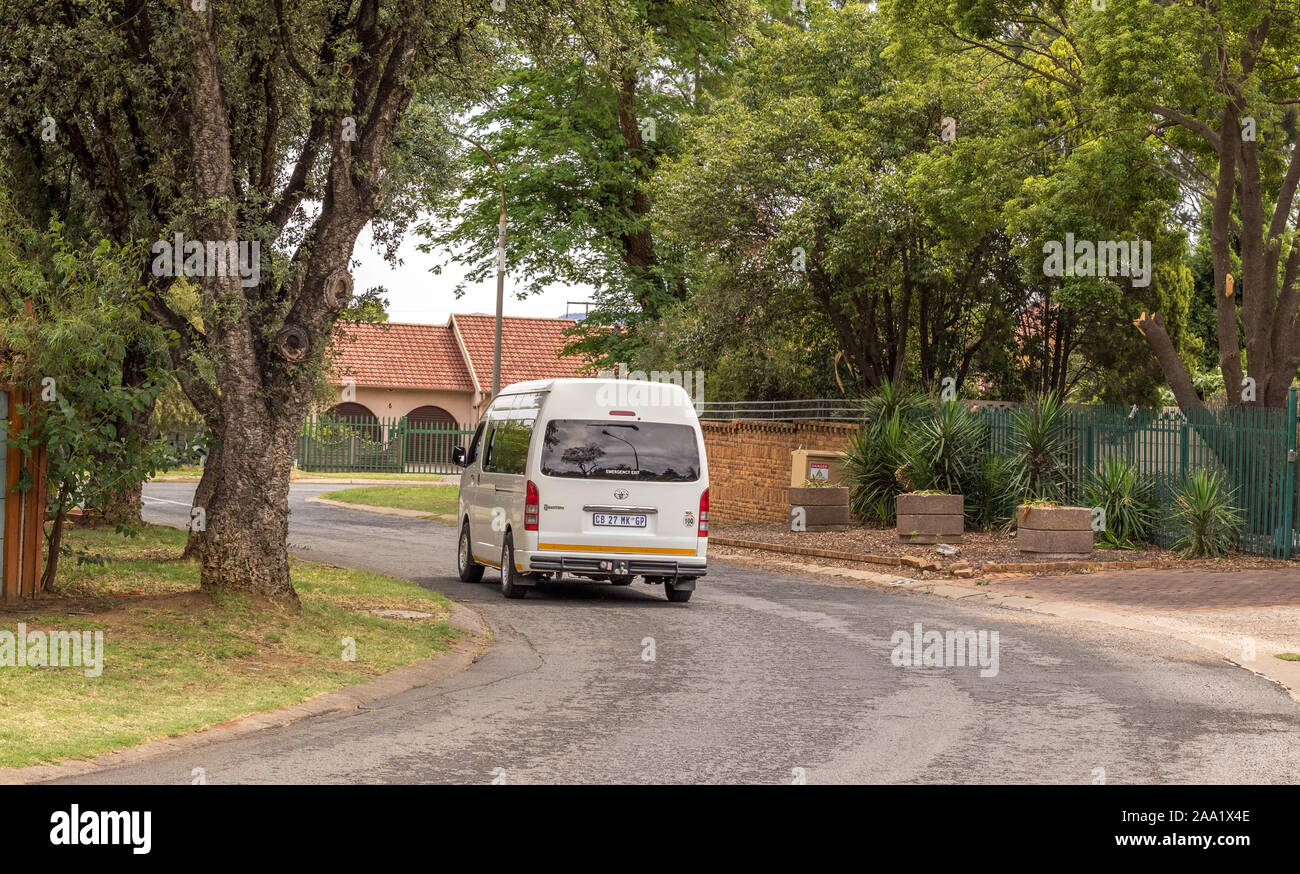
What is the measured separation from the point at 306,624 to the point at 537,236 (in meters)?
25.7

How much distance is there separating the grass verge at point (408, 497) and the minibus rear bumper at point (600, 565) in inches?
685

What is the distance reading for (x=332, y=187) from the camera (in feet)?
41.2

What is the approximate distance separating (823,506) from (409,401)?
33.9 metres

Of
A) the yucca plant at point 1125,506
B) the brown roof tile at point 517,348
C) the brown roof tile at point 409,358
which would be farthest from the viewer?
the brown roof tile at point 517,348

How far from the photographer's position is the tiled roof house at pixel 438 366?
56188 mm

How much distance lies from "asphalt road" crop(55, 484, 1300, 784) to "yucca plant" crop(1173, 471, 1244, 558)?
21.5ft

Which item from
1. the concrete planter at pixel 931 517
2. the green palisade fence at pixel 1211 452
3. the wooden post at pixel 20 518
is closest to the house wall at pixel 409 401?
the green palisade fence at pixel 1211 452

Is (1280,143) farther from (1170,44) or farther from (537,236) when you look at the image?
(537,236)

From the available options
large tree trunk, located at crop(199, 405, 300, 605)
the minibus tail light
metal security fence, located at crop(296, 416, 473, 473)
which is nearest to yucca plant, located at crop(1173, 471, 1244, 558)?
the minibus tail light

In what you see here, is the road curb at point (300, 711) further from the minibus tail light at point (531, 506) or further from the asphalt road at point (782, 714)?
the minibus tail light at point (531, 506)

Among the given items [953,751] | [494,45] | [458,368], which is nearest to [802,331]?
[494,45]

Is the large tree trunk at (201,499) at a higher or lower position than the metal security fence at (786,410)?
lower

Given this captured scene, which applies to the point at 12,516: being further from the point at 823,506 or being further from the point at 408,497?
the point at 408,497
